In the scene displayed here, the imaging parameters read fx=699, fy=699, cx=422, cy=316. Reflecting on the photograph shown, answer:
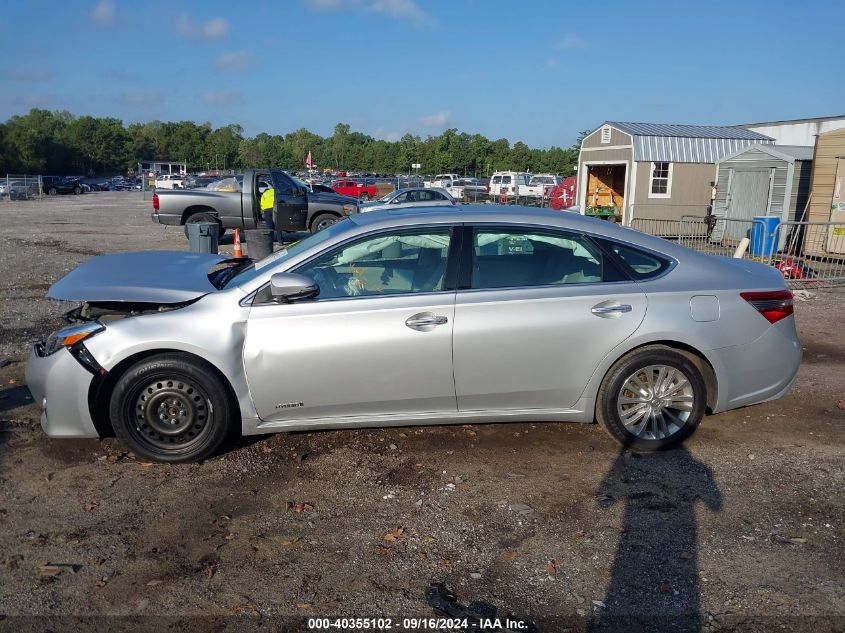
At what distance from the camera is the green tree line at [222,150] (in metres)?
76.9

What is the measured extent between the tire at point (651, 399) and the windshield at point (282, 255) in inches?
82.0

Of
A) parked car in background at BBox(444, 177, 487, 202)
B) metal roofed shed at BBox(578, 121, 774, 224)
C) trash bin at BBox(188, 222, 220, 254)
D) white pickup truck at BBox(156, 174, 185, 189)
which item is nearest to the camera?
trash bin at BBox(188, 222, 220, 254)

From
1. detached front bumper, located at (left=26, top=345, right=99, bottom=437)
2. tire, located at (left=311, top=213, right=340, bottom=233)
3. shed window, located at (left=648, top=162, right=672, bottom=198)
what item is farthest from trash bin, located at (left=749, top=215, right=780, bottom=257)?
detached front bumper, located at (left=26, top=345, right=99, bottom=437)

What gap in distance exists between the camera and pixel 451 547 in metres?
3.59

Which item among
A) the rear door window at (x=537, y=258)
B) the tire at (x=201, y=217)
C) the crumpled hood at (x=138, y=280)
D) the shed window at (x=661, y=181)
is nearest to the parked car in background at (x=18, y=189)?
the tire at (x=201, y=217)

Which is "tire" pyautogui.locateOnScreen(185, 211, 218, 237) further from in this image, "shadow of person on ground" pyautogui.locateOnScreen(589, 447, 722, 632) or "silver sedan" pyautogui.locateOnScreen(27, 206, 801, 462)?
"shadow of person on ground" pyautogui.locateOnScreen(589, 447, 722, 632)

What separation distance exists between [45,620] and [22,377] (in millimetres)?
3906

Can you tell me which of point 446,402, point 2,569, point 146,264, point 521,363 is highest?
point 146,264

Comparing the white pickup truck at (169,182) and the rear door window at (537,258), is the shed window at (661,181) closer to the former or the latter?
the rear door window at (537,258)

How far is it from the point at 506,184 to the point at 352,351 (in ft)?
125

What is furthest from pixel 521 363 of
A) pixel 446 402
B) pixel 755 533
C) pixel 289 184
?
pixel 289 184

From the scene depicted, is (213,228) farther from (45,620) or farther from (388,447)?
(45,620)

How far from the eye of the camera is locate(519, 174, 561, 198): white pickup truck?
3822 centimetres

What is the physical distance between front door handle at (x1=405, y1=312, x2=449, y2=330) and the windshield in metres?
0.81
